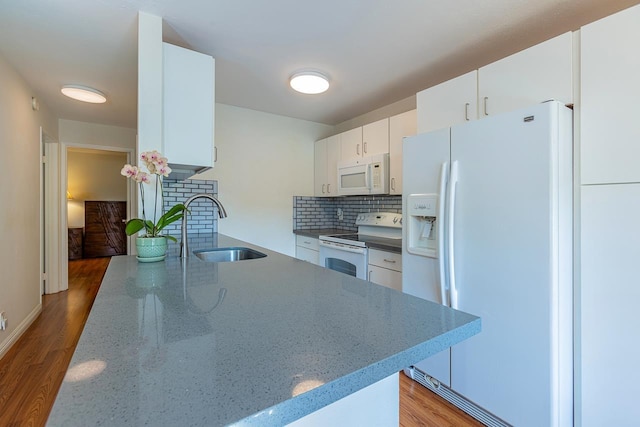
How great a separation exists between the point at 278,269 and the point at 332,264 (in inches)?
69.5

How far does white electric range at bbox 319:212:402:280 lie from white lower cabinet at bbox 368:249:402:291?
0.07m

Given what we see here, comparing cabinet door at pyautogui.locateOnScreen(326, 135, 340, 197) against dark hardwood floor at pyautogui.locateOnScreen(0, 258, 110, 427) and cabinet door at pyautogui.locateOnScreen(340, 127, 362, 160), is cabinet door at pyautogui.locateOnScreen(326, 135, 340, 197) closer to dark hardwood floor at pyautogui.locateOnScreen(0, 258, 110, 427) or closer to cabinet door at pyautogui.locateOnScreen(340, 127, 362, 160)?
cabinet door at pyautogui.locateOnScreen(340, 127, 362, 160)

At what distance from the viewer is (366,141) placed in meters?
3.07

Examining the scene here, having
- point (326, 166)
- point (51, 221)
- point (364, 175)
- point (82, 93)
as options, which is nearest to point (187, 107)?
point (82, 93)

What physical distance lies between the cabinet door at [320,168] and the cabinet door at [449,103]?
159cm

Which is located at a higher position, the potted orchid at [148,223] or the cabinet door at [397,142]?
the cabinet door at [397,142]

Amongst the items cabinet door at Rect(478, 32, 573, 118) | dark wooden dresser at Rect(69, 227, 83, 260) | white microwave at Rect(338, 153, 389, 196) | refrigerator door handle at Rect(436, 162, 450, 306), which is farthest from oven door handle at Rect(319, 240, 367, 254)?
dark wooden dresser at Rect(69, 227, 83, 260)

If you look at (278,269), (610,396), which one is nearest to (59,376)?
(278,269)

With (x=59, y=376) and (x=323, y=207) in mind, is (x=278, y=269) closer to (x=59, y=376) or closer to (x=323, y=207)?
(x=59, y=376)

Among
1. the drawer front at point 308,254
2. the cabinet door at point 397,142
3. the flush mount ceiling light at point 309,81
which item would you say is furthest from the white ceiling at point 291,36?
the drawer front at point 308,254

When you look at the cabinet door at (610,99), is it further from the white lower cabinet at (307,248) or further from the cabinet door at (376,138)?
the white lower cabinet at (307,248)

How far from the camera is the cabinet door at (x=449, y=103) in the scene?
1.88m

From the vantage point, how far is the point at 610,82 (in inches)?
52.6

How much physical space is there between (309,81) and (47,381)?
280 cm
